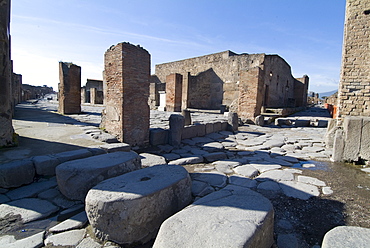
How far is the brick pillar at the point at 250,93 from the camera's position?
10.7m

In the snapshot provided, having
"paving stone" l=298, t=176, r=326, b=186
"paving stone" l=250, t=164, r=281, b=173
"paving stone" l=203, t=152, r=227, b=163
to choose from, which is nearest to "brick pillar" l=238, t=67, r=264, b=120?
"paving stone" l=203, t=152, r=227, b=163

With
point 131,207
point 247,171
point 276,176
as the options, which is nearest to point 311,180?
point 276,176

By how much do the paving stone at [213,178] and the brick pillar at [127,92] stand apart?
225 cm

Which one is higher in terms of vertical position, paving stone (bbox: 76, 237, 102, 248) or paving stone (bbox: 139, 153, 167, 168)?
paving stone (bbox: 139, 153, 167, 168)

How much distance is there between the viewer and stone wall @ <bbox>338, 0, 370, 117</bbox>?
459 cm

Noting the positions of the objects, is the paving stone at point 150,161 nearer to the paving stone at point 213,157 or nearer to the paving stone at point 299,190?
the paving stone at point 213,157

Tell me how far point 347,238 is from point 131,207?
1.72 m

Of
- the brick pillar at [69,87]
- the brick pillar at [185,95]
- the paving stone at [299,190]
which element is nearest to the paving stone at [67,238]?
the paving stone at [299,190]

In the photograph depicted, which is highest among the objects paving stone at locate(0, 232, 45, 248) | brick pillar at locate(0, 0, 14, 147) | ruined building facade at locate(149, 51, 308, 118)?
ruined building facade at locate(149, 51, 308, 118)

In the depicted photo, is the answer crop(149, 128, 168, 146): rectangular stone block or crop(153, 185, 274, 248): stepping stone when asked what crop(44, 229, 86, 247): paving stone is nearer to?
crop(153, 185, 274, 248): stepping stone

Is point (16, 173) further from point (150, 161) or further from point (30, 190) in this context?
point (150, 161)

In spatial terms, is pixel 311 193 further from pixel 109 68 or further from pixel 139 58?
pixel 109 68

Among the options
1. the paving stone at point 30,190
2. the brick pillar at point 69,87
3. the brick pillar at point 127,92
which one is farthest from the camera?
the brick pillar at point 69,87

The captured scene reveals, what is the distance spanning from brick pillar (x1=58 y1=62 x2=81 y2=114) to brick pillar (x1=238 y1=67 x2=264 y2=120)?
8439mm
